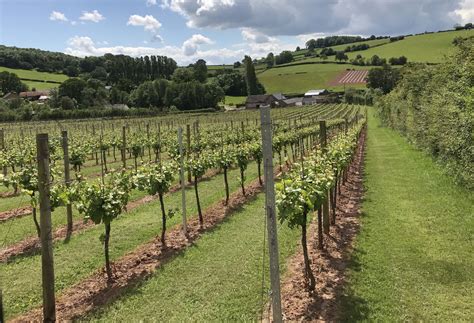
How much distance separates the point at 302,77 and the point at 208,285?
126940mm

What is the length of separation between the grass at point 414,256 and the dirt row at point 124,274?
4.13 metres

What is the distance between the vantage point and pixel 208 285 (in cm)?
799

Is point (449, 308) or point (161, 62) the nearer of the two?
point (449, 308)

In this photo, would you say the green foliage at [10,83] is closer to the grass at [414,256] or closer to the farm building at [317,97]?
the farm building at [317,97]

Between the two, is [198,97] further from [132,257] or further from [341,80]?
[132,257]

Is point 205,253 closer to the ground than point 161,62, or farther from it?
closer to the ground

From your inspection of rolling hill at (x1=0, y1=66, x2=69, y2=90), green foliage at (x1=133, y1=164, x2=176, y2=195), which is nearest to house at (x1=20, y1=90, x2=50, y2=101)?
rolling hill at (x1=0, y1=66, x2=69, y2=90)

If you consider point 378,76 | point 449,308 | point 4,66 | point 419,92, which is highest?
point 4,66

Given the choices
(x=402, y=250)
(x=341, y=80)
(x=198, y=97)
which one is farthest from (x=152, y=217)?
(x=341, y=80)

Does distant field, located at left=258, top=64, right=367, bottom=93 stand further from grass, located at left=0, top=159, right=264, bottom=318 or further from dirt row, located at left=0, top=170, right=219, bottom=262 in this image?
dirt row, located at left=0, top=170, right=219, bottom=262

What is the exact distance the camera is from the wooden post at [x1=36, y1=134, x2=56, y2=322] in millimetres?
6578

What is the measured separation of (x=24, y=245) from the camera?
10375 mm

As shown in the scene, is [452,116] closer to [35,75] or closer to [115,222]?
[115,222]

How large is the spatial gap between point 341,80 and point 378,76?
12456mm
